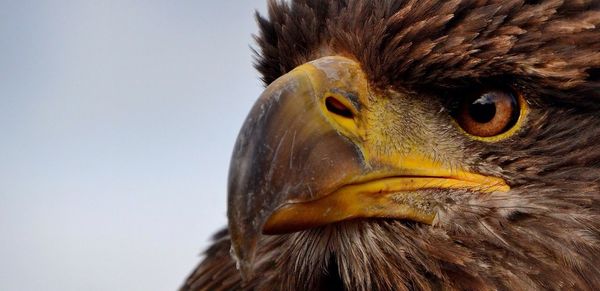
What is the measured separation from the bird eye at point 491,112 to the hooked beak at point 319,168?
0.71 feet

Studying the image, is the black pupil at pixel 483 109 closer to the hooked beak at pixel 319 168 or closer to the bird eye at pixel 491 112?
the bird eye at pixel 491 112

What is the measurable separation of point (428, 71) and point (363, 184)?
1.99 ft

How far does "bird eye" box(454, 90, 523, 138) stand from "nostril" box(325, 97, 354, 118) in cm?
54

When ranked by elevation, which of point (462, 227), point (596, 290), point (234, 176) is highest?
point (234, 176)

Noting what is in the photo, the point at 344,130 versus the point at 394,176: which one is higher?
the point at 344,130

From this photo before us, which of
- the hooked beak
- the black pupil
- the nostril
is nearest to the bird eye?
the black pupil

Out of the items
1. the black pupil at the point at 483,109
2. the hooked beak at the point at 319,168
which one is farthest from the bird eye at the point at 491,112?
the hooked beak at the point at 319,168

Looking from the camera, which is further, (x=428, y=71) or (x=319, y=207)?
(x=428, y=71)

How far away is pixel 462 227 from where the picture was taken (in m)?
3.48

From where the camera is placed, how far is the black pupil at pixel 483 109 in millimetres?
3611

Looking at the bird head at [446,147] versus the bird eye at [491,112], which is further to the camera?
the bird eye at [491,112]

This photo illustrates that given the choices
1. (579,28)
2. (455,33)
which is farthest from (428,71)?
(579,28)

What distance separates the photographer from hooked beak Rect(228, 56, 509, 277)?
3.23 m

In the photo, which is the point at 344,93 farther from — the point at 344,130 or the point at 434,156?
the point at 434,156
